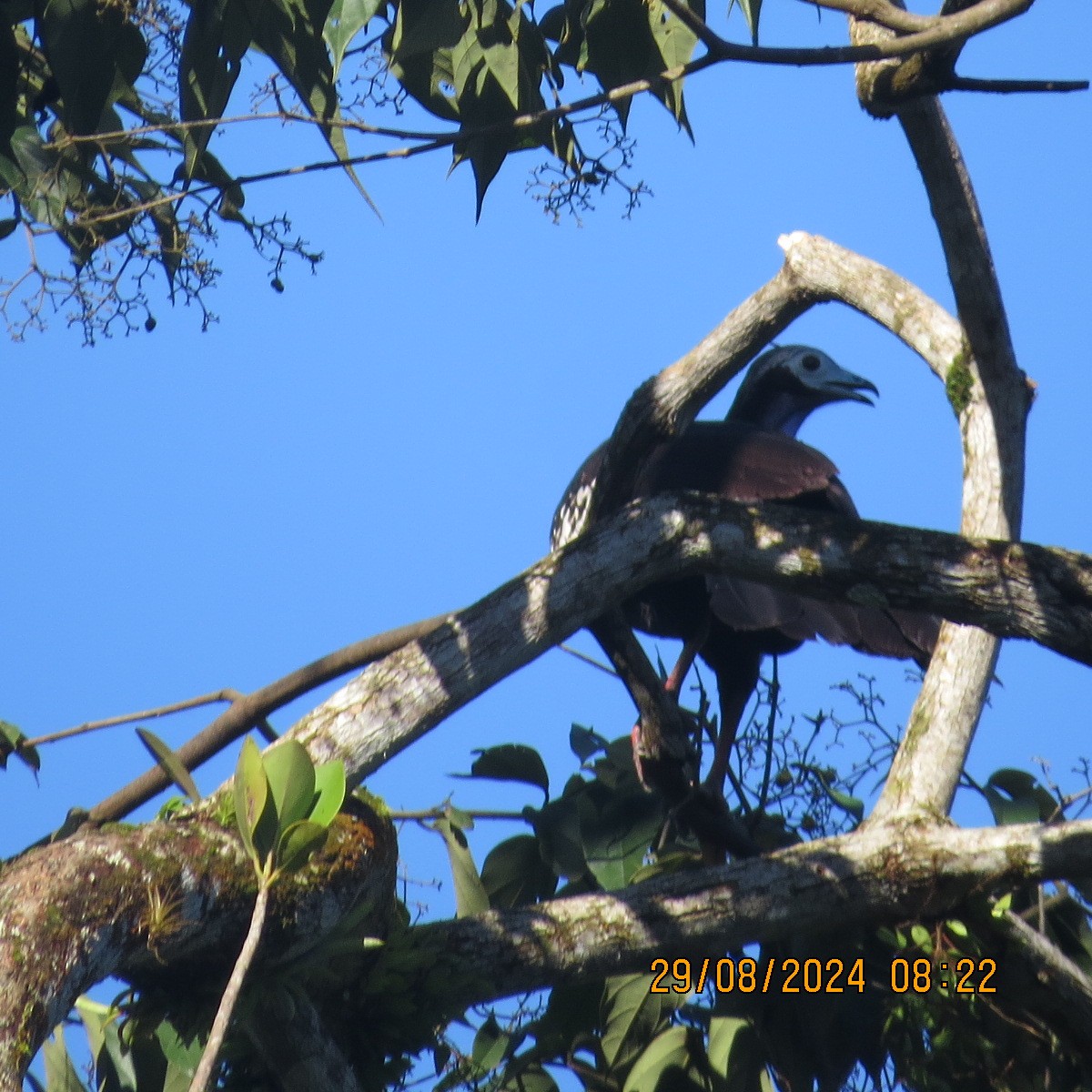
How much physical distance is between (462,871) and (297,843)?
3.84 ft

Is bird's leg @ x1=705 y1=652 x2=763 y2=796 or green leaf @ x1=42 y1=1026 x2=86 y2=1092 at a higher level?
bird's leg @ x1=705 y1=652 x2=763 y2=796

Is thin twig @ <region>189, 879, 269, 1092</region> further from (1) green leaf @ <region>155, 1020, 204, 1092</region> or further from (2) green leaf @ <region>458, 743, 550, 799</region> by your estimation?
(2) green leaf @ <region>458, 743, 550, 799</region>

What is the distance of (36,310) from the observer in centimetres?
264

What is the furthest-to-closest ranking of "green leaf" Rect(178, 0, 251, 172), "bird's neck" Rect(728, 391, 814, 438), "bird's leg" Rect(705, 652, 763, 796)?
"bird's neck" Rect(728, 391, 814, 438), "bird's leg" Rect(705, 652, 763, 796), "green leaf" Rect(178, 0, 251, 172)

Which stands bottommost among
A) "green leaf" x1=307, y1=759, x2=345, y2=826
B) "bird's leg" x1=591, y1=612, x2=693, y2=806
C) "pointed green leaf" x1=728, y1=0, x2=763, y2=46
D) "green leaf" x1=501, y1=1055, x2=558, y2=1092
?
"green leaf" x1=501, y1=1055, x2=558, y2=1092

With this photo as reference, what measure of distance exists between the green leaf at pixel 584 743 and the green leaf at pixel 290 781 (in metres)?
1.64

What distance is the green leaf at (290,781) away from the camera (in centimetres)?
179

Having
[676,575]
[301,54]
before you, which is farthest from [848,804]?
[301,54]

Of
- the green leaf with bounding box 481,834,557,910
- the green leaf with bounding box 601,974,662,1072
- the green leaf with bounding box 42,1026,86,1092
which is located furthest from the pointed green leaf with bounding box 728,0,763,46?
the green leaf with bounding box 42,1026,86,1092

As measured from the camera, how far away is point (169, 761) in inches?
86.4

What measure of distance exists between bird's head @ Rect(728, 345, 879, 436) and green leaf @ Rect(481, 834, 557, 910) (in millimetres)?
1991

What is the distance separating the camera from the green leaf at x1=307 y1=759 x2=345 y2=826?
1813mm

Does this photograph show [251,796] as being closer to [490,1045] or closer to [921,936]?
[490,1045]

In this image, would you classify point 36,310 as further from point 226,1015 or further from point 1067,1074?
point 1067,1074
